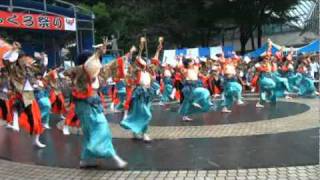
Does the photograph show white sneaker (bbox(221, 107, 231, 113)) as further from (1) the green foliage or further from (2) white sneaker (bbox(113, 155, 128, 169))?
(1) the green foliage

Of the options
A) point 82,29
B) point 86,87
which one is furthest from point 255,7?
point 86,87

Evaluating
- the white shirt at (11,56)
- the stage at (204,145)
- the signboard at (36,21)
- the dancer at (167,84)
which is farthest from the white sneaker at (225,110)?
the signboard at (36,21)

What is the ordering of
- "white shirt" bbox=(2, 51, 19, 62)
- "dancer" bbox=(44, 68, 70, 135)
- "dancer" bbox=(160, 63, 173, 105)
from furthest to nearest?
"dancer" bbox=(160, 63, 173, 105), "dancer" bbox=(44, 68, 70, 135), "white shirt" bbox=(2, 51, 19, 62)

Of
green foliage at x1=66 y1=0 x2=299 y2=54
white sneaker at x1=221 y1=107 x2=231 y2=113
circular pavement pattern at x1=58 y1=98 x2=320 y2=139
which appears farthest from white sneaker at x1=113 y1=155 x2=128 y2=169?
green foliage at x1=66 y1=0 x2=299 y2=54

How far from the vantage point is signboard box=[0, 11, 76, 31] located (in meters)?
23.5

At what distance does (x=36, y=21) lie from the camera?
25094mm

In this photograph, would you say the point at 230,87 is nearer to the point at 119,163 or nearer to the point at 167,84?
the point at 167,84

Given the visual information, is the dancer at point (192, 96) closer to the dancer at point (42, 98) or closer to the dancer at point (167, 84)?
the dancer at point (42, 98)

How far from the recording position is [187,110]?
48.6 ft

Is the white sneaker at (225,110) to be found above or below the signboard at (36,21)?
below

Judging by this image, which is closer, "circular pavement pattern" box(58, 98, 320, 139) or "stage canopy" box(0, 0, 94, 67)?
"circular pavement pattern" box(58, 98, 320, 139)

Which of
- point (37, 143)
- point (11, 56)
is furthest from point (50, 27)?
point (37, 143)

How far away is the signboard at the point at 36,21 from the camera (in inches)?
925

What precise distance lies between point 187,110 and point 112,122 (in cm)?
194
